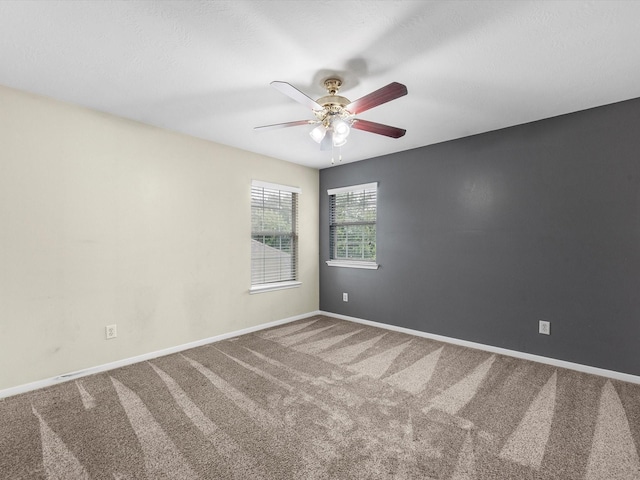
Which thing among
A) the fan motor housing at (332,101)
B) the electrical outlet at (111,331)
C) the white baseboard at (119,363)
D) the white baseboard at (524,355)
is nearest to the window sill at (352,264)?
the white baseboard at (524,355)

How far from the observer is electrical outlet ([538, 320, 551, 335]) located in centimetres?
297

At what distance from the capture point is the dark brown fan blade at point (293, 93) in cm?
178

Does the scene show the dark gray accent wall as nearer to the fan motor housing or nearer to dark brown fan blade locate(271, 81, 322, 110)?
the fan motor housing

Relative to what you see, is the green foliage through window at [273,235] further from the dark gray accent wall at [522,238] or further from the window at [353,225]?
the dark gray accent wall at [522,238]

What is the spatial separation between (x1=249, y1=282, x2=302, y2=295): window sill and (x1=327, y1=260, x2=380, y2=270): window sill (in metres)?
0.59

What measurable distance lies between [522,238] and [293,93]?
8.74 feet

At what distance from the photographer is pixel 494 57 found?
197cm

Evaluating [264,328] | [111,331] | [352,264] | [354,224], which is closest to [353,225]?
[354,224]

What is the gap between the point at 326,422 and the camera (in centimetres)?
201

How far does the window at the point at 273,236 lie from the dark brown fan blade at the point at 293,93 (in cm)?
211

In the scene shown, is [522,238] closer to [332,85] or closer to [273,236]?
[332,85]

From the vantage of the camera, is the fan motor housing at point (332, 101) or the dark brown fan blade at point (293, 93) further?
the fan motor housing at point (332, 101)

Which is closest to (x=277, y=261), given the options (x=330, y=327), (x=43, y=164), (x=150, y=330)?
(x=330, y=327)

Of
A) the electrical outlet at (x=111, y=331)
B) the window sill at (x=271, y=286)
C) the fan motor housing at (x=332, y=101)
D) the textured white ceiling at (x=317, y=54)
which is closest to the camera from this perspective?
the textured white ceiling at (x=317, y=54)
